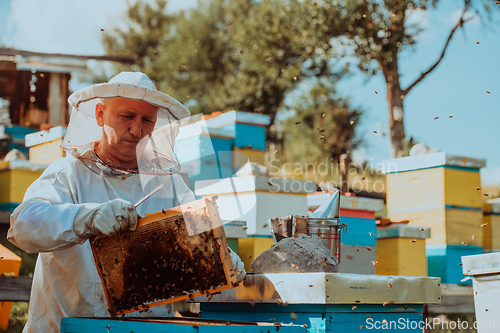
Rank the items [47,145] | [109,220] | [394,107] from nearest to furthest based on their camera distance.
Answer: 1. [109,220]
2. [47,145]
3. [394,107]

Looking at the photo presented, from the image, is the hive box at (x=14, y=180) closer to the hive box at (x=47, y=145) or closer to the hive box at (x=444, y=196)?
the hive box at (x=47, y=145)

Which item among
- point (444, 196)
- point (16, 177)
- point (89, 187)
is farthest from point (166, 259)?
point (444, 196)

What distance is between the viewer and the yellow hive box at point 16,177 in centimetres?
408

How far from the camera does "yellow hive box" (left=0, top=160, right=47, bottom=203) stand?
4.08 meters

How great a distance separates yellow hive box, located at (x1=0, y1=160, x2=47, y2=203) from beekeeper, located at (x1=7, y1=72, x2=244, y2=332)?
7.02ft

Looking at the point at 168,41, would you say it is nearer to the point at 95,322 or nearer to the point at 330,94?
the point at 330,94

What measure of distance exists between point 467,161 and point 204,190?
3141 mm

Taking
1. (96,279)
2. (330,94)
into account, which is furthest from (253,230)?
(330,94)

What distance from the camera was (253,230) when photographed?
149 inches

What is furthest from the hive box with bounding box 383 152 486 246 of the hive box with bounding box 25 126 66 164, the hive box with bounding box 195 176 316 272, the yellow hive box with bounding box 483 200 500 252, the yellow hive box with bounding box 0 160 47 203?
the yellow hive box with bounding box 0 160 47 203

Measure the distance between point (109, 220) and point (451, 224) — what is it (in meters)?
4.57

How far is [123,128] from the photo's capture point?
2.09 meters

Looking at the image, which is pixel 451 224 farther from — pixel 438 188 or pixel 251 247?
pixel 251 247

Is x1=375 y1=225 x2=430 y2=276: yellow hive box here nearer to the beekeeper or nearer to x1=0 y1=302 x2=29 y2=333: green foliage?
the beekeeper
